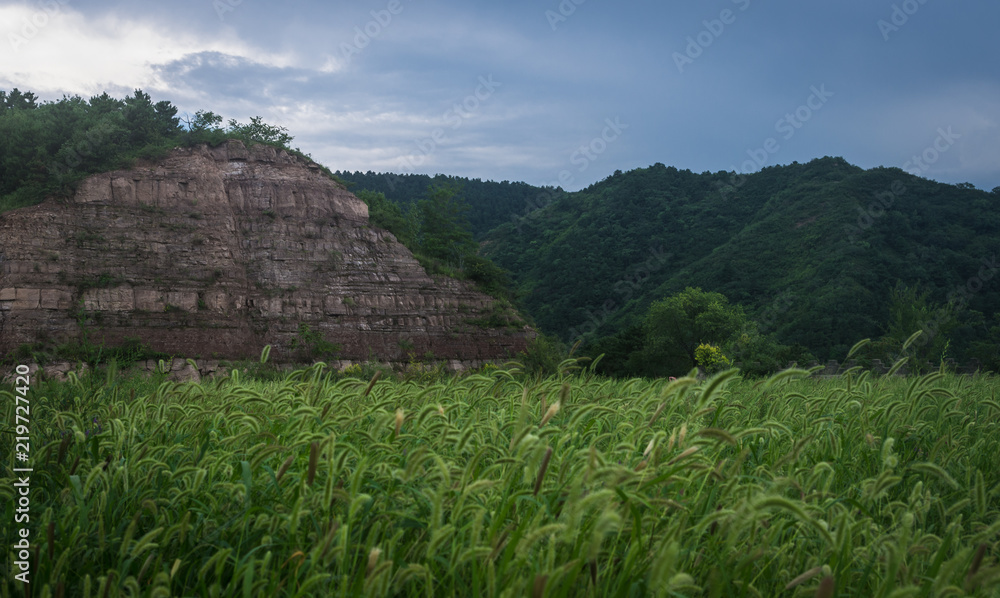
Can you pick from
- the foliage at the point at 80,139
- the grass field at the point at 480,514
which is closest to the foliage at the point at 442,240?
the foliage at the point at 80,139

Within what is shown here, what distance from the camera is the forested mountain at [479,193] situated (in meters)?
88.3

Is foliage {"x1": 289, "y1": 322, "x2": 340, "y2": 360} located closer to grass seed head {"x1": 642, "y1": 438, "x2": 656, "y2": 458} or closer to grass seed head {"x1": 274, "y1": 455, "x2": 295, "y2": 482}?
grass seed head {"x1": 274, "y1": 455, "x2": 295, "y2": 482}

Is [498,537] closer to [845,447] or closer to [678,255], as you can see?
[845,447]

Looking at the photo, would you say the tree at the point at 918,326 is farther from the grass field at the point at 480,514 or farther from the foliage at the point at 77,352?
the foliage at the point at 77,352

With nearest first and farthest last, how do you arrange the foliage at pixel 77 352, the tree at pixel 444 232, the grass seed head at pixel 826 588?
the grass seed head at pixel 826 588 < the foliage at pixel 77 352 < the tree at pixel 444 232

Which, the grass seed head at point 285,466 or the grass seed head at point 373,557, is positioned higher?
the grass seed head at point 285,466

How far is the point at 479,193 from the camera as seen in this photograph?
308ft

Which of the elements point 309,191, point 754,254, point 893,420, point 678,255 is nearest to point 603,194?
point 678,255

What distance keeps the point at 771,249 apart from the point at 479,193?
54070 millimetres

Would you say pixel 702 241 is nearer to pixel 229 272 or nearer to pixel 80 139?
pixel 229 272
